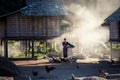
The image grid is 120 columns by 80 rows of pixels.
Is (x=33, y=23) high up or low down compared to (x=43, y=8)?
down

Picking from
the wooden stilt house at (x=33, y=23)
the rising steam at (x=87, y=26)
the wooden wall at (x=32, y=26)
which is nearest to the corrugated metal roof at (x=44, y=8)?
the wooden stilt house at (x=33, y=23)

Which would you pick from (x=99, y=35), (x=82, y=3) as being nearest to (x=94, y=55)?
(x=99, y=35)

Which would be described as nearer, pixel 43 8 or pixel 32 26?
pixel 43 8

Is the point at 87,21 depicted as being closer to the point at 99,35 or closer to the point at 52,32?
the point at 99,35

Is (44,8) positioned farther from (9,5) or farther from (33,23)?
(9,5)

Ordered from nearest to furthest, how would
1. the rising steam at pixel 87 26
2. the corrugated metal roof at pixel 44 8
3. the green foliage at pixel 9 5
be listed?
the corrugated metal roof at pixel 44 8, the green foliage at pixel 9 5, the rising steam at pixel 87 26

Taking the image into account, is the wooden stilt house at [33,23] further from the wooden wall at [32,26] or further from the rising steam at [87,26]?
the rising steam at [87,26]

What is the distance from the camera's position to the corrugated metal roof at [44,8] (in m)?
33.0

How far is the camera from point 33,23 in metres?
33.8

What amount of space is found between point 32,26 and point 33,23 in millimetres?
303

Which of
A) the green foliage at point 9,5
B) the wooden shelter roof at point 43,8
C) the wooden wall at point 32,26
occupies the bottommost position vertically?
the wooden wall at point 32,26

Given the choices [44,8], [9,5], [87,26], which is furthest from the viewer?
[87,26]

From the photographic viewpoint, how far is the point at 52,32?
3400 cm

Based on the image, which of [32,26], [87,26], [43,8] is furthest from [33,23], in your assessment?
[87,26]
